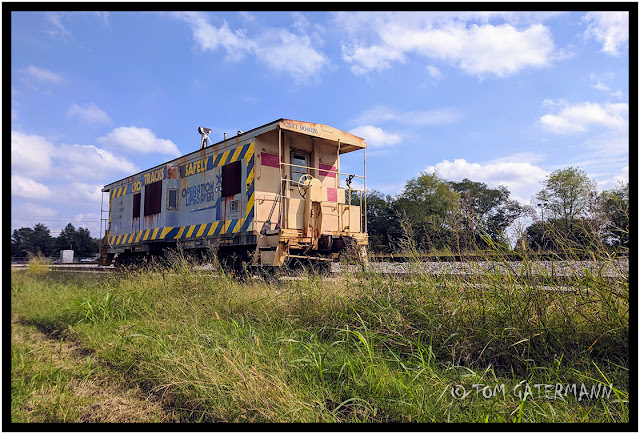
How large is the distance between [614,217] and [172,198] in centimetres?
1009

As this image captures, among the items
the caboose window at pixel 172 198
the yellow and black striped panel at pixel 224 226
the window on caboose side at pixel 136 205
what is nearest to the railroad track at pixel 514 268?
the yellow and black striped panel at pixel 224 226

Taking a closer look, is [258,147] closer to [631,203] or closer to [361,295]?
[361,295]

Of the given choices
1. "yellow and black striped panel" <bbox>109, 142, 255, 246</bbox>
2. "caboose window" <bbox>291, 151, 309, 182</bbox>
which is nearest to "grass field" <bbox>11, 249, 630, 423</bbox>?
"yellow and black striped panel" <bbox>109, 142, 255, 246</bbox>

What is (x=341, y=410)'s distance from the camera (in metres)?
2.58

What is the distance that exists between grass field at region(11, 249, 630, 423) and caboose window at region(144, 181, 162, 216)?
24.2 ft

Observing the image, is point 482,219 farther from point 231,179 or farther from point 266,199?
point 231,179

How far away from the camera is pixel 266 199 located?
8750mm

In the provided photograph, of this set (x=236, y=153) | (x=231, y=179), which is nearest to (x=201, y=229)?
(x=231, y=179)

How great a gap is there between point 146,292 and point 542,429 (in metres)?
5.47

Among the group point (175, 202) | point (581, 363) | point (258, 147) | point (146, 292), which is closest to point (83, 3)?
point (581, 363)

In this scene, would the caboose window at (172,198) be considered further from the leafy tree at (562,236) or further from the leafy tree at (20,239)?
the leafy tree at (562,236)

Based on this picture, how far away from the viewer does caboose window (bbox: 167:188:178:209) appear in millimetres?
10953

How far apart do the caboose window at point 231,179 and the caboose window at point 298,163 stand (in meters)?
1.23

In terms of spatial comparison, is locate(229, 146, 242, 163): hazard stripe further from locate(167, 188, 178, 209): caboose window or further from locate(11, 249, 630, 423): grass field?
locate(11, 249, 630, 423): grass field
